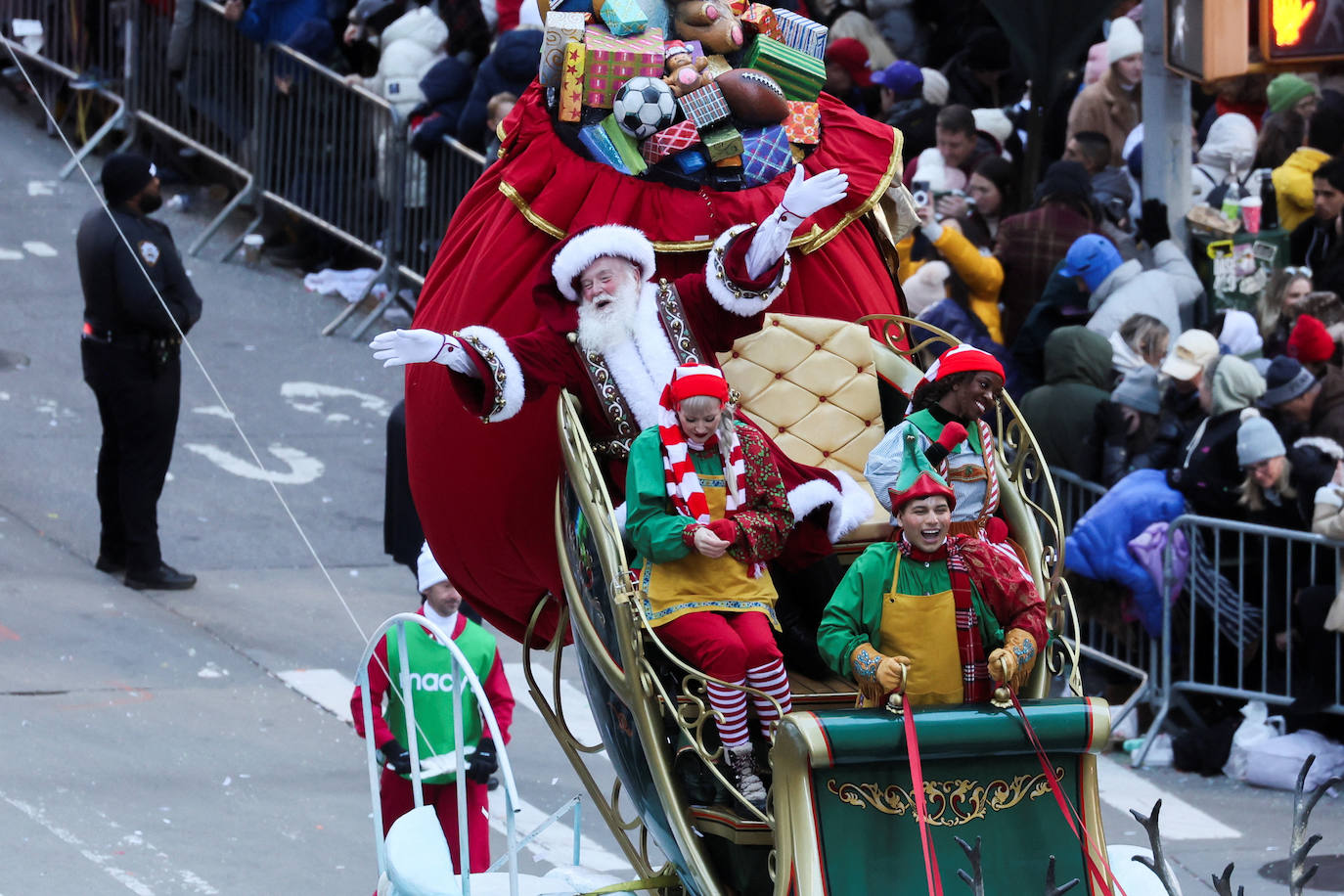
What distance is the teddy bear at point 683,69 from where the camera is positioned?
22.5ft

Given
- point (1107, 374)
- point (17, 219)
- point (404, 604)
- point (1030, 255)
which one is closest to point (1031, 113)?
point (1030, 255)

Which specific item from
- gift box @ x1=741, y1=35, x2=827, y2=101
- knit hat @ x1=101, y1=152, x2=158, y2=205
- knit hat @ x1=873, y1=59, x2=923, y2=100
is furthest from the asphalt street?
knit hat @ x1=873, y1=59, x2=923, y2=100

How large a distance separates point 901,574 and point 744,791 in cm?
75

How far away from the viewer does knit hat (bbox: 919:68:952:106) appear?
13227 millimetres

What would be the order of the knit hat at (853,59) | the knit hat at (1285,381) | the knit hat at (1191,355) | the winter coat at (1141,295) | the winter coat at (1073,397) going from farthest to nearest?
the knit hat at (853,59)
the winter coat at (1141,295)
the winter coat at (1073,397)
the knit hat at (1191,355)
the knit hat at (1285,381)

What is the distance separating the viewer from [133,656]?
10.2 m

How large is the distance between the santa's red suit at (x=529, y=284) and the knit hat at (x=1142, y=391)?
2.89 meters

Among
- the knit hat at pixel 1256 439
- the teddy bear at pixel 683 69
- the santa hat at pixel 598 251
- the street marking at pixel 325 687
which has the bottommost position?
the street marking at pixel 325 687

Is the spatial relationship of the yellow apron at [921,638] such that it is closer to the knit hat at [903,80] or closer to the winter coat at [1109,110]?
the winter coat at [1109,110]

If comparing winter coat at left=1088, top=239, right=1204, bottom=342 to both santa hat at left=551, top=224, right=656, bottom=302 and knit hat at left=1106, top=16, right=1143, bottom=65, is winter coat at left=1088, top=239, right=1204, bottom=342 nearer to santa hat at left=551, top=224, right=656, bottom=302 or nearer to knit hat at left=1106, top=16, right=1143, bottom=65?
knit hat at left=1106, top=16, right=1143, bottom=65

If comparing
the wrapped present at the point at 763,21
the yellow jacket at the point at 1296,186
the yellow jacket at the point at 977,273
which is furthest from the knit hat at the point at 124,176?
the yellow jacket at the point at 1296,186

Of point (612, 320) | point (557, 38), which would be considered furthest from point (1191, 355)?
point (612, 320)

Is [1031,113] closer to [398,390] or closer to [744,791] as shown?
[398,390]

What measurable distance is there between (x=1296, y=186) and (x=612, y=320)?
5822 mm
